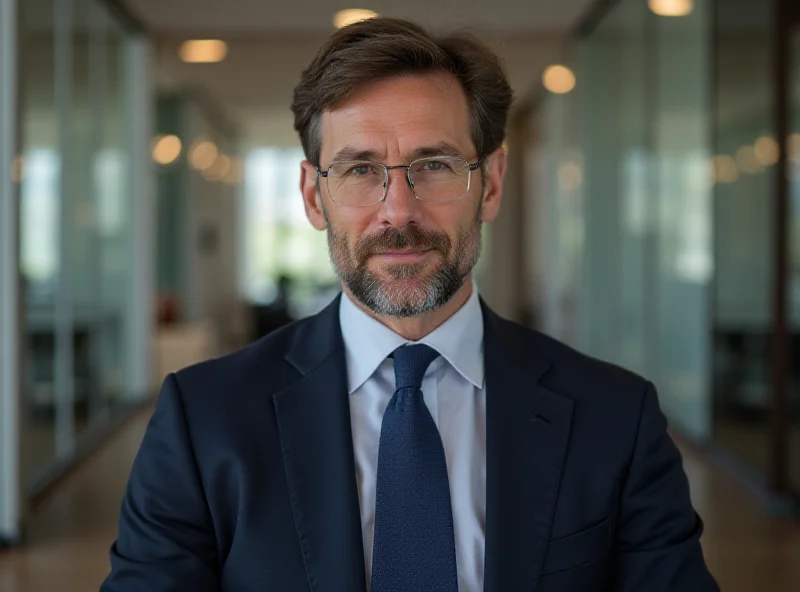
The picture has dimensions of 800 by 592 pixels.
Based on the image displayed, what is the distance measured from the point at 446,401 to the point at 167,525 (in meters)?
0.51

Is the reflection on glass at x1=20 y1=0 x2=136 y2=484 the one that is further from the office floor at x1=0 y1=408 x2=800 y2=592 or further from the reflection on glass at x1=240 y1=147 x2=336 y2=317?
the reflection on glass at x1=240 y1=147 x2=336 y2=317

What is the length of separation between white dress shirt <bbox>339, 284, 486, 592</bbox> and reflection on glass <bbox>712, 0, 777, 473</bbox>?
4648 mm

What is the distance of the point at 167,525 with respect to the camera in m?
1.65

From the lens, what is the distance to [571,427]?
1.76 metres

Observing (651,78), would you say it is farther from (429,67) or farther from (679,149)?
(429,67)

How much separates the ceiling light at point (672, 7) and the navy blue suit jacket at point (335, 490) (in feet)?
20.9

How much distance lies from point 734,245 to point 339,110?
217 inches

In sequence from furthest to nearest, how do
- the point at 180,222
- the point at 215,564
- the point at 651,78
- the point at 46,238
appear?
the point at 180,222 → the point at 651,78 → the point at 46,238 → the point at 215,564

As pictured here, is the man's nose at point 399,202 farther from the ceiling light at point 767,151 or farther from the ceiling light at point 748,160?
the ceiling light at point 748,160

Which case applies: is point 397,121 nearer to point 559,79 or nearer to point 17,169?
point 17,169

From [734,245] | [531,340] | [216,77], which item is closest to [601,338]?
[734,245]

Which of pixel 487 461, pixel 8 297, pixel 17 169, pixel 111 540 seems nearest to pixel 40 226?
pixel 17 169

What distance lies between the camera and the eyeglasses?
1.72 m

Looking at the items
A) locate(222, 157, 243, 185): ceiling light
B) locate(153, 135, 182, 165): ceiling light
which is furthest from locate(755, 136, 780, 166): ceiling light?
locate(222, 157, 243, 185): ceiling light
